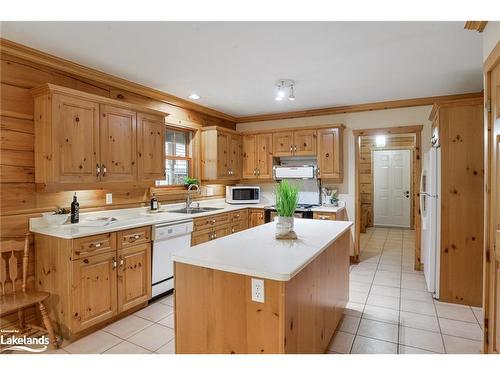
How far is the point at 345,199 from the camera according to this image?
474cm

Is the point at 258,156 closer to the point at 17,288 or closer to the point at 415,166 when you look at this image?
the point at 415,166

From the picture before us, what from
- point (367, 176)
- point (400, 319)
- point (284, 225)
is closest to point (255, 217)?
point (400, 319)

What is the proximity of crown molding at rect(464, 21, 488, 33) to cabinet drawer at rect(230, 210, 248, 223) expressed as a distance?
10.7 feet

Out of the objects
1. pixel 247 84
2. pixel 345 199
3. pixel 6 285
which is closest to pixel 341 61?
pixel 247 84

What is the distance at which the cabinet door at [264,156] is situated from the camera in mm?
5051

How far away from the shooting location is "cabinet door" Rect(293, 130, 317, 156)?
4703 millimetres

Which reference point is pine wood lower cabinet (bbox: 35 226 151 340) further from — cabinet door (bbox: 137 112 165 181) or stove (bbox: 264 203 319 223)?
stove (bbox: 264 203 319 223)

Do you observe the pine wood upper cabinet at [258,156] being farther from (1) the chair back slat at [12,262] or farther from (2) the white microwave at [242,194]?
(1) the chair back slat at [12,262]

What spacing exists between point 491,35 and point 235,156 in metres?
3.68

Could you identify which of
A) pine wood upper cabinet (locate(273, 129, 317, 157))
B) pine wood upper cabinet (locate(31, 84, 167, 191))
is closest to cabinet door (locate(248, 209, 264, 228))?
pine wood upper cabinet (locate(273, 129, 317, 157))

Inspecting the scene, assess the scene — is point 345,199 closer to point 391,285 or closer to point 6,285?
point 391,285

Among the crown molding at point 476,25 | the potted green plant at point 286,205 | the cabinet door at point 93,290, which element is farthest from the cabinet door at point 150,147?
the crown molding at point 476,25

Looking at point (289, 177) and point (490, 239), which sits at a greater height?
point (289, 177)

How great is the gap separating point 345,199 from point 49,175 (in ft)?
12.8
